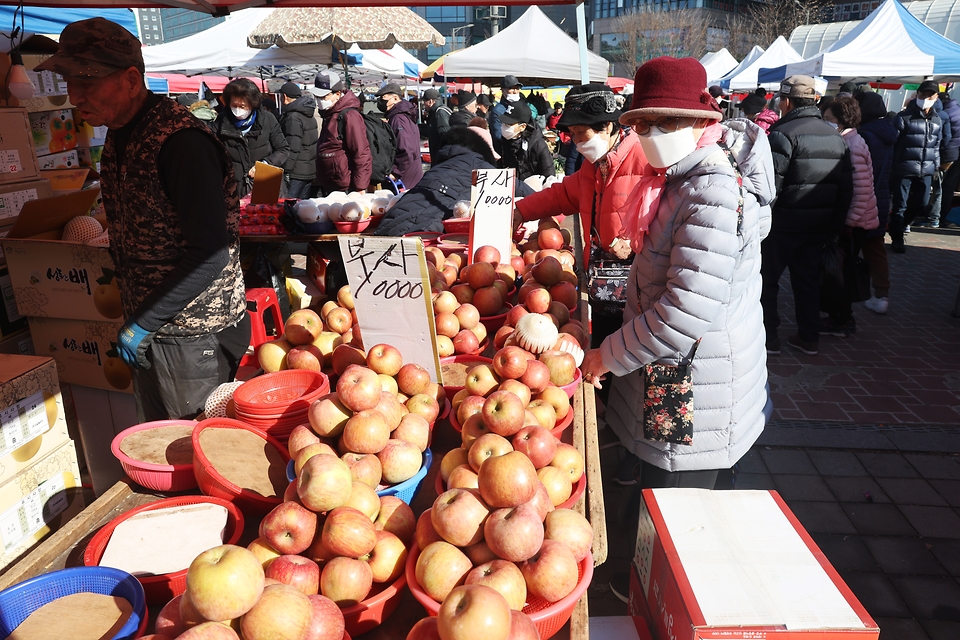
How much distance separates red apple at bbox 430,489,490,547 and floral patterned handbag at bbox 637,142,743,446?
48.7 inches

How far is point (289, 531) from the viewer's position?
143cm

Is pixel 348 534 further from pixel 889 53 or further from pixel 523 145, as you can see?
pixel 889 53

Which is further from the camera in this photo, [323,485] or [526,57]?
[526,57]

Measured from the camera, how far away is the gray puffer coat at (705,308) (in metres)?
2.15

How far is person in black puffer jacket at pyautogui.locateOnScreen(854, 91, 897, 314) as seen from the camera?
7164 mm

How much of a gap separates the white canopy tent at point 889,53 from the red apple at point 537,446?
12.2 m

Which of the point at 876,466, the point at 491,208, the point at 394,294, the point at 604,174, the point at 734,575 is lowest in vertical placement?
the point at 876,466

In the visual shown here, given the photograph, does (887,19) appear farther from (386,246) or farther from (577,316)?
(386,246)

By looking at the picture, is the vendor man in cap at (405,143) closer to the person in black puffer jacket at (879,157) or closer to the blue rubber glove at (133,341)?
the person in black puffer jacket at (879,157)

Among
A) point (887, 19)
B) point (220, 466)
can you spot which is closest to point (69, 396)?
point (220, 466)

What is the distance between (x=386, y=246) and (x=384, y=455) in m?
0.71

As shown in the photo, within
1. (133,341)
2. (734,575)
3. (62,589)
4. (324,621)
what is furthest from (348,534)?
(133,341)

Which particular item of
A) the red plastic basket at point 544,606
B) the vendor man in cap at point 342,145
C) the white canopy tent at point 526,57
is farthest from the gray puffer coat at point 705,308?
the white canopy tent at point 526,57

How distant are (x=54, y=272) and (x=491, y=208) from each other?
247cm
